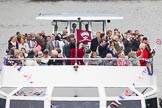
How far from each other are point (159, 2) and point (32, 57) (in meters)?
40.0

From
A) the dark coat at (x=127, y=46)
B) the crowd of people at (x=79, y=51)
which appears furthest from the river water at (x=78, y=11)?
the crowd of people at (x=79, y=51)

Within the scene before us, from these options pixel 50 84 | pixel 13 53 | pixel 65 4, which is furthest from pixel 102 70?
pixel 65 4

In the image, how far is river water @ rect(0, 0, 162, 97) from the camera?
43.1 metres

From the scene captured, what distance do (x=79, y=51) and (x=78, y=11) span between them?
115 feet

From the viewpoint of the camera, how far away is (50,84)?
1392 centimetres

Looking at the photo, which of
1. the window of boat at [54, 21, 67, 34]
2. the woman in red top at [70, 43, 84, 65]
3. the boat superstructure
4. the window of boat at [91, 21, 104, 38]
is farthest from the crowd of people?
the window of boat at [54, 21, 67, 34]

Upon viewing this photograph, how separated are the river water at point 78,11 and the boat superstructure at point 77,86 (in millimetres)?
23531

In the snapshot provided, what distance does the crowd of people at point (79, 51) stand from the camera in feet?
47.0

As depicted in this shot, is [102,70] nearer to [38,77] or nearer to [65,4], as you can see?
[38,77]

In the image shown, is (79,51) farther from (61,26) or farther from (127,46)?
(61,26)

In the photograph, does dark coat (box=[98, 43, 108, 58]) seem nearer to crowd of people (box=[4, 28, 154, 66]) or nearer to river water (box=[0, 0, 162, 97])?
crowd of people (box=[4, 28, 154, 66])

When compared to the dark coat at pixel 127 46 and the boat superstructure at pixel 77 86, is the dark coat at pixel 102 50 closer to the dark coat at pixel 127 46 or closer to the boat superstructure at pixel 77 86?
the boat superstructure at pixel 77 86

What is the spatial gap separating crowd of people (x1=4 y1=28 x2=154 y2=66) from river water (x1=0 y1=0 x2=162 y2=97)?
21.2 metres

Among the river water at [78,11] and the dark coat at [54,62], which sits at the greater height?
the river water at [78,11]
